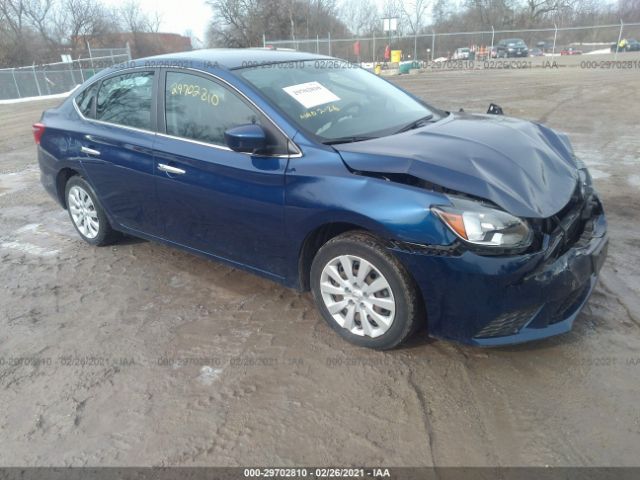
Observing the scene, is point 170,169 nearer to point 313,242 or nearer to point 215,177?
point 215,177

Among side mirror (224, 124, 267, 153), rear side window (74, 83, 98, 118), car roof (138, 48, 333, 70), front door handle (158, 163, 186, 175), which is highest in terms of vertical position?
car roof (138, 48, 333, 70)

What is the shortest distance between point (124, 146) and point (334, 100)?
1718 mm

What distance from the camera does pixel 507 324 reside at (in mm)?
2631

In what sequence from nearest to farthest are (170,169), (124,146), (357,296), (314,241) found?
(357,296), (314,241), (170,169), (124,146)

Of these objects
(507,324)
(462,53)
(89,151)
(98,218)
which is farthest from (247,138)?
(462,53)

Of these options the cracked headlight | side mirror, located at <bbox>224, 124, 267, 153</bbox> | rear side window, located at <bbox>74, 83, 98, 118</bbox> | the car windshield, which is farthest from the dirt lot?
rear side window, located at <bbox>74, 83, 98, 118</bbox>

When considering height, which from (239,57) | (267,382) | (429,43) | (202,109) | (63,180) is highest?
(429,43)

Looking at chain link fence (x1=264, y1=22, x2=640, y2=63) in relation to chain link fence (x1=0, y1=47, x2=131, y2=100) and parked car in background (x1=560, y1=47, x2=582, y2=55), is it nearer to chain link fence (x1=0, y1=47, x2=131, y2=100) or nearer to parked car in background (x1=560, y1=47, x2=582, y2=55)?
parked car in background (x1=560, y1=47, x2=582, y2=55)

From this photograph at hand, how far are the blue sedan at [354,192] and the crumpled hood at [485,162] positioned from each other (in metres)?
0.01

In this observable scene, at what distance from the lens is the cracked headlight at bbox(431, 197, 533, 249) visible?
250 cm

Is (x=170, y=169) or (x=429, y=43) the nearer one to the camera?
(x=170, y=169)

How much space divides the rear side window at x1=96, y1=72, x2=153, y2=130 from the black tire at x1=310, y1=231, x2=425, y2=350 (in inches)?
74.8

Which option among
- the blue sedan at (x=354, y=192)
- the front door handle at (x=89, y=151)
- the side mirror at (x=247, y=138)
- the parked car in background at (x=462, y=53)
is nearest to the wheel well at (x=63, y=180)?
the front door handle at (x=89, y=151)

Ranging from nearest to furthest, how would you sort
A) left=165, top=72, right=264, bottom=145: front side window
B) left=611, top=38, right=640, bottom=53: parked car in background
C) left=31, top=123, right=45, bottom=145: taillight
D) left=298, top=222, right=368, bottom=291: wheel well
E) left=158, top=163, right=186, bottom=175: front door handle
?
1. left=298, top=222, right=368, bottom=291: wheel well
2. left=165, top=72, right=264, bottom=145: front side window
3. left=158, top=163, right=186, bottom=175: front door handle
4. left=31, top=123, right=45, bottom=145: taillight
5. left=611, top=38, right=640, bottom=53: parked car in background
